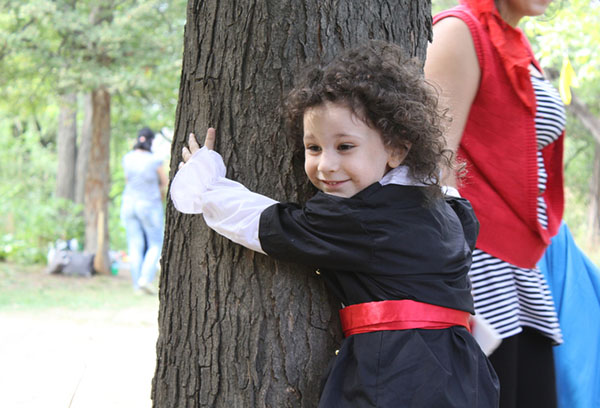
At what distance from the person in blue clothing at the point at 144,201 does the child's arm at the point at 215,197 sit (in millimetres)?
7060

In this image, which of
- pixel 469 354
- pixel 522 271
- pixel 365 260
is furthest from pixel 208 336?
pixel 522 271

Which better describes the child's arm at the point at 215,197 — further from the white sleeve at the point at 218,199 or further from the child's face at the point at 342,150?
the child's face at the point at 342,150

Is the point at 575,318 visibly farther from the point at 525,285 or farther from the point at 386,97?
the point at 386,97

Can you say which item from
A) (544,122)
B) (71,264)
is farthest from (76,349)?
(71,264)

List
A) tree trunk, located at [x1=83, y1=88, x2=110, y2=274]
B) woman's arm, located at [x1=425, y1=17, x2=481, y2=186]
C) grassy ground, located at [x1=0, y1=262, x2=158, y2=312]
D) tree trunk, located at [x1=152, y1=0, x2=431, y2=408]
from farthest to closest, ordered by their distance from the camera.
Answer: tree trunk, located at [x1=83, y1=88, x2=110, y2=274] < grassy ground, located at [x1=0, y1=262, x2=158, y2=312] < woman's arm, located at [x1=425, y1=17, x2=481, y2=186] < tree trunk, located at [x1=152, y1=0, x2=431, y2=408]

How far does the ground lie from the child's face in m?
2.77

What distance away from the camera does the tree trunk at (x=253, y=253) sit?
2160mm

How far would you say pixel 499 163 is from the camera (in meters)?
2.54

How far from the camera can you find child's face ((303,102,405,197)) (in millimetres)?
1997

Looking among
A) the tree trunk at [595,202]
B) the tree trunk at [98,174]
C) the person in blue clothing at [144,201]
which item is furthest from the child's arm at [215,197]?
the tree trunk at [595,202]

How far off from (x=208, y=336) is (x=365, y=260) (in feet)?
1.96

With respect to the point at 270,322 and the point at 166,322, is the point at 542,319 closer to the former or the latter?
the point at 270,322

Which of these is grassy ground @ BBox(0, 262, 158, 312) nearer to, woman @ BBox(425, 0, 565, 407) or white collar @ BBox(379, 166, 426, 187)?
woman @ BBox(425, 0, 565, 407)

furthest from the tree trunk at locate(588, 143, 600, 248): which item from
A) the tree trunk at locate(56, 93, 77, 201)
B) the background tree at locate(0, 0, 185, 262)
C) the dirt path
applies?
the dirt path
